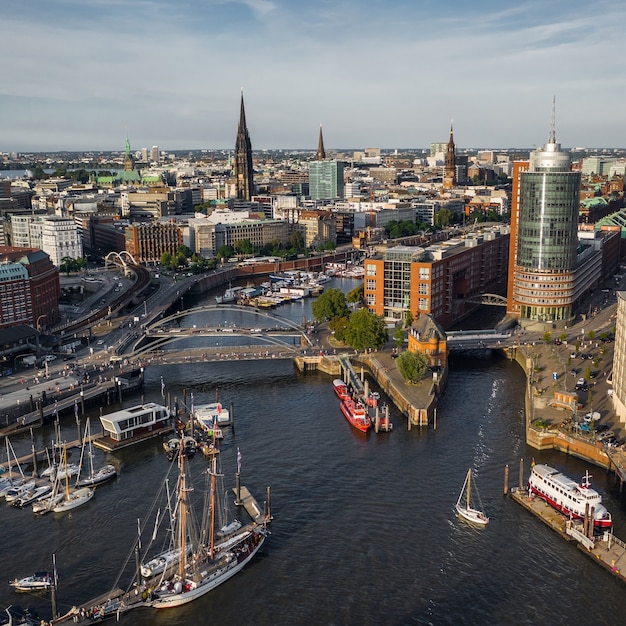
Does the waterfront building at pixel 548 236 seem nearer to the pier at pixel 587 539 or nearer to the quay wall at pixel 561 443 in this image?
the quay wall at pixel 561 443

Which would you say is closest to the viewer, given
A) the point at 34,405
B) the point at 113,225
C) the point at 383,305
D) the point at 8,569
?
the point at 8,569

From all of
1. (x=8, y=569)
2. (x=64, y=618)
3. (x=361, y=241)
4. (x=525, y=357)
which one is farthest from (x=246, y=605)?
(x=361, y=241)

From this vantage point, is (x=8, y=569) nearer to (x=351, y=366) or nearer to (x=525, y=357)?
(x=351, y=366)

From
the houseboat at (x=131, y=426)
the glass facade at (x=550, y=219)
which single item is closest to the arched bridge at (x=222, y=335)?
the houseboat at (x=131, y=426)

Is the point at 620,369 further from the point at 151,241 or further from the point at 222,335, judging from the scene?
the point at 151,241

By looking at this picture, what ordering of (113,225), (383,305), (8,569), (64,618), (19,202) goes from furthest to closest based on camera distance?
(19,202), (113,225), (383,305), (8,569), (64,618)
